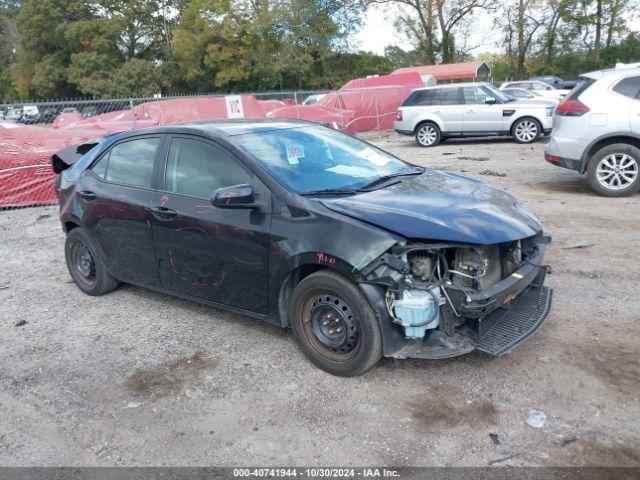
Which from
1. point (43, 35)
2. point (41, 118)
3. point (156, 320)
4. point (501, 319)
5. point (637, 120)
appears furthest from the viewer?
point (43, 35)

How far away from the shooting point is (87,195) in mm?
5070

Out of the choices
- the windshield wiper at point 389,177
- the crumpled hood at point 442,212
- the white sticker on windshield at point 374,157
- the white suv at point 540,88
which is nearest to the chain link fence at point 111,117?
the white sticker on windshield at point 374,157

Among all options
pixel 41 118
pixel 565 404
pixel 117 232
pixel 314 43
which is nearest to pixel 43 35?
pixel 314 43

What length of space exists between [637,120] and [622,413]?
582cm

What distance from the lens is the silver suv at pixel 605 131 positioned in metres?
7.67

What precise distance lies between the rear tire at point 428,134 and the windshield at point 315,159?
11.2 m

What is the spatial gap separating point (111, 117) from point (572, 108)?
1276 cm

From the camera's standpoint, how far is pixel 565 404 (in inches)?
127

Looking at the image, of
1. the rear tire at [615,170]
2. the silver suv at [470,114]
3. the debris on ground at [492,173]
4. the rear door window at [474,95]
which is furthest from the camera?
the rear door window at [474,95]

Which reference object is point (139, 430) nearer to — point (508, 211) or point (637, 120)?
point (508, 211)

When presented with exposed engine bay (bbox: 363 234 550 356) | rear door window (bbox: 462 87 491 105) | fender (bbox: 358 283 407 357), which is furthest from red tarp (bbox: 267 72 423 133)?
fender (bbox: 358 283 407 357)

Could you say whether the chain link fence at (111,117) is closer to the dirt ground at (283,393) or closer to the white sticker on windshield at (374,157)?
the white sticker on windshield at (374,157)

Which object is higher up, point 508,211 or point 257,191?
point 257,191

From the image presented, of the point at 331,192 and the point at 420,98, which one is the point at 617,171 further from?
the point at 420,98
